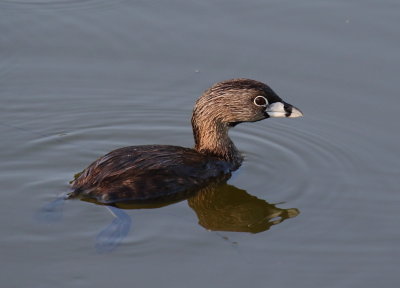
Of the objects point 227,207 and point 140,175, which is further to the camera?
point 227,207

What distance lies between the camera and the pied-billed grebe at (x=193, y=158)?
9047 millimetres

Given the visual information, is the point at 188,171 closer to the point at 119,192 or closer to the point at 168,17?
the point at 119,192

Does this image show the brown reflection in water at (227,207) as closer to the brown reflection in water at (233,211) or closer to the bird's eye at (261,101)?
the brown reflection in water at (233,211)

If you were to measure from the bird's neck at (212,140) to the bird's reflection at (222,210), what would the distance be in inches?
13.1

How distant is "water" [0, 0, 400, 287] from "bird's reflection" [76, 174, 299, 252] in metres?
0.04

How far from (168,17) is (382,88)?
292 centimetres

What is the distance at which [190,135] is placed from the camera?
10.7m

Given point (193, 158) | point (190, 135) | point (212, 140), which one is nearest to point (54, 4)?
point (190, 135)

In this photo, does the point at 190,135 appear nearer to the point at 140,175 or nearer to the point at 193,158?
the point at 193,158

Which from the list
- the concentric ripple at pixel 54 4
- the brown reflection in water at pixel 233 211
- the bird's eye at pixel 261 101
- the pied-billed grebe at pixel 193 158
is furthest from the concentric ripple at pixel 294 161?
the concentric ripple at pixel 54 4

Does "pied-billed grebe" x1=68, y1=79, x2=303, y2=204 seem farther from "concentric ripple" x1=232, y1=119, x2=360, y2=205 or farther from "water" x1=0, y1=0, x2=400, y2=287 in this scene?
"concentric ripple" x1=232, y1=119, x2=360, y2=205

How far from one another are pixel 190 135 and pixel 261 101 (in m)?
1.06

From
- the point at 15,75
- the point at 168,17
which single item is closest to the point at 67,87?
the point at 15,75

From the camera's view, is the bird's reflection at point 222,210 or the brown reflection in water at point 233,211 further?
the brown reflection in water at point 233,211
